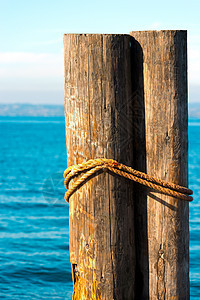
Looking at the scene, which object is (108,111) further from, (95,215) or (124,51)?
(95,215)

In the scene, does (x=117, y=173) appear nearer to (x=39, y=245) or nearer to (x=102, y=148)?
(x=102, y=148)

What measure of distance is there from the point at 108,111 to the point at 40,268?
849cm

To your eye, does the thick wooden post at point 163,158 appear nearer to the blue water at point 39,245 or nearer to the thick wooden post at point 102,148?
the thick wooden post at point 102,148

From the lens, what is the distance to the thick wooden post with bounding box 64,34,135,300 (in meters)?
3.01

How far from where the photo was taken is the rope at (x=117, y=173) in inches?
118

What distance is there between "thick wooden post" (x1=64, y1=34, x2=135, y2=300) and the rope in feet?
0.18

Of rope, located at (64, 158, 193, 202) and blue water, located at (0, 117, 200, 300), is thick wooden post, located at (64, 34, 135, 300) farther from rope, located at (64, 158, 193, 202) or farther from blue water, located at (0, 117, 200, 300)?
blue water, located at (0, 117, 200, 300)

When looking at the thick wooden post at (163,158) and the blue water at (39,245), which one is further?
the blue water at (39,245)

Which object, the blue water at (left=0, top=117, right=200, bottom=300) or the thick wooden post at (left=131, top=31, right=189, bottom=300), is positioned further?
the blue water at (left=0, top=117, right=200, bottom=300)

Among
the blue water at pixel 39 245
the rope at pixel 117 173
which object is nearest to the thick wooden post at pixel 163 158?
the rope at pixel 117 173

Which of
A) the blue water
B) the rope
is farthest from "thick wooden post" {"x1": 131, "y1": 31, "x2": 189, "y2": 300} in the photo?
the blue water

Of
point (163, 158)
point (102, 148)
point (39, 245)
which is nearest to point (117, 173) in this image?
point (102, 148)

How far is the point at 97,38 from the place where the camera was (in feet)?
9.77

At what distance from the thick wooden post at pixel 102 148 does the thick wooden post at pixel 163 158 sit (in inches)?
4.7
